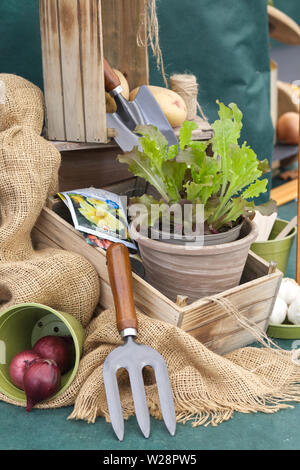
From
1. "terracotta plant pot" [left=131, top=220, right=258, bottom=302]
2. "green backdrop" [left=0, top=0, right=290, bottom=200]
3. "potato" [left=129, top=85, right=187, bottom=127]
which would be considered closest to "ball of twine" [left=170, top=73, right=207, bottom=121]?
"potato" [left=129, top=85, right=187, bottom=127]

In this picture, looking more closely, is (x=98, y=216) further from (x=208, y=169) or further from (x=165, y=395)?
(x=165, y=395)

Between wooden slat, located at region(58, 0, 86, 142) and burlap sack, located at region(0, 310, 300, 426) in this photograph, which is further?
wooden slat, located at region(58, 0, 86, 142)

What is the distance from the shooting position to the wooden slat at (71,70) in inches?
57.9

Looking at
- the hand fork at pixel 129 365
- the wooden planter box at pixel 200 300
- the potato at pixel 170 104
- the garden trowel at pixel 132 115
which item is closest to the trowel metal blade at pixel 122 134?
the garden trowel at pixel 132 115

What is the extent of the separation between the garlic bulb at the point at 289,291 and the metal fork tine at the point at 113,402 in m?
0.61

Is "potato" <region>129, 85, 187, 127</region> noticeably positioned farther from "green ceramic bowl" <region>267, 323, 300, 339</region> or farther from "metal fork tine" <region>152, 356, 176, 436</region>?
"metal fork tine" <region>152, 356, 176, 436</region>

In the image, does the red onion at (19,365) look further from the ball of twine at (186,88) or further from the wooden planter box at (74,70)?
the ball of twine at (186,88)

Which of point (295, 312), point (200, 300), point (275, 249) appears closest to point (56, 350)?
point (200, 300)

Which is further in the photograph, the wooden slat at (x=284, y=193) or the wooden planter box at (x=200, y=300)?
the wooden slat at (x=284, y=193)

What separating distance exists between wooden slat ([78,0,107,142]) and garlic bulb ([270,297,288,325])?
2.03 feet

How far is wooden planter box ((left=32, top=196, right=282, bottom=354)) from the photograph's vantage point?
1276mm

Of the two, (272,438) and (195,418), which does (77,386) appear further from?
(272,438)

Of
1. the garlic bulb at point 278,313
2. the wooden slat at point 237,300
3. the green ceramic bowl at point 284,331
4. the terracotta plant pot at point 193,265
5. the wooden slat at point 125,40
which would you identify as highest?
the wooden slat at point 125,40

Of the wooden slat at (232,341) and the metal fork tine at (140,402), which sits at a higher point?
the metal fork tine at (140,402)
